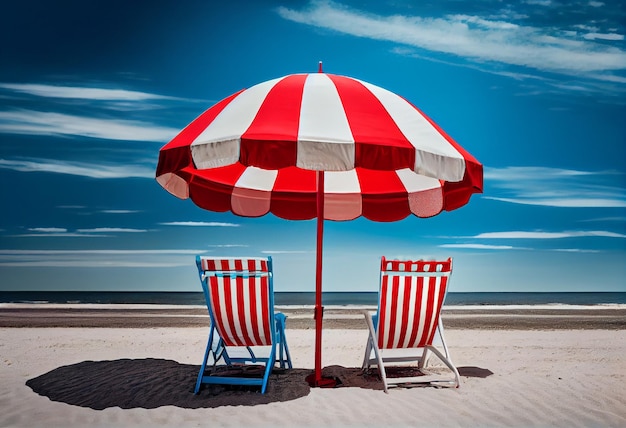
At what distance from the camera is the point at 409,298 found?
14.3 feet

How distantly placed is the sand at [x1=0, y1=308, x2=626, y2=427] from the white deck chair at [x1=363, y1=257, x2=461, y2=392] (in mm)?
365

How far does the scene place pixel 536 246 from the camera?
43.2 metres

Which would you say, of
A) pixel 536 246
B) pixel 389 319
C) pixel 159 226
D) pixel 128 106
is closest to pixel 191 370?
pixel 389 319

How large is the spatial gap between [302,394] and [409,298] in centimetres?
116

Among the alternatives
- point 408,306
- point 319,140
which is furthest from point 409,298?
point 319,140

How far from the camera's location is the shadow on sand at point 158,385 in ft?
13.2

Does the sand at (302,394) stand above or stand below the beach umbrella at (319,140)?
below

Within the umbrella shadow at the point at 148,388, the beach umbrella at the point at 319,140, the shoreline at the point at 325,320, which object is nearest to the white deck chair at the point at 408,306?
the beach umbrella at the point at 319,140

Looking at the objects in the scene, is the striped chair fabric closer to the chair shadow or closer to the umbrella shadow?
the umbrella shadow

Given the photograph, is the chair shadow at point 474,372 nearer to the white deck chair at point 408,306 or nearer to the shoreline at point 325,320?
the white deck chair at point 408,306

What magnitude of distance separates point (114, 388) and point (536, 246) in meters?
43.6

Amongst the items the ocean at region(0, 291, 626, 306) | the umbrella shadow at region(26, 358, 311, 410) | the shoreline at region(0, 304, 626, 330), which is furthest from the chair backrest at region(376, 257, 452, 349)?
the ocean at region(0, 291, 626, 306)

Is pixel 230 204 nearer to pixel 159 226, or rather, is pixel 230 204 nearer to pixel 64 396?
pixel 64 396

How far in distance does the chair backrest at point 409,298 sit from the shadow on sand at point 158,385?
0.53 m
